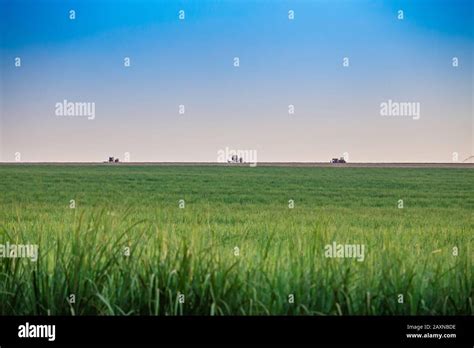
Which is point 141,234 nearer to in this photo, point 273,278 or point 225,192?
point 273,278

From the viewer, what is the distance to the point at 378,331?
101 inches

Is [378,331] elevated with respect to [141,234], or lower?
lower

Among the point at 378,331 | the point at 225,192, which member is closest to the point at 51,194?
the point at 225,192

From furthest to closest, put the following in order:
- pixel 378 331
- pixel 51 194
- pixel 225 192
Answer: pixel 225 192, pixel 51 194, pixel 378 331

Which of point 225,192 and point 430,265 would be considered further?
point 225,192

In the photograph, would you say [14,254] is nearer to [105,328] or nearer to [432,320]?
[105,328]

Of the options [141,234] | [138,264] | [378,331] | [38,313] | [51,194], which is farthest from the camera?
[51,194]

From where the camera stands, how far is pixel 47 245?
3504mm

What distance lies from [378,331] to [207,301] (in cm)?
91
